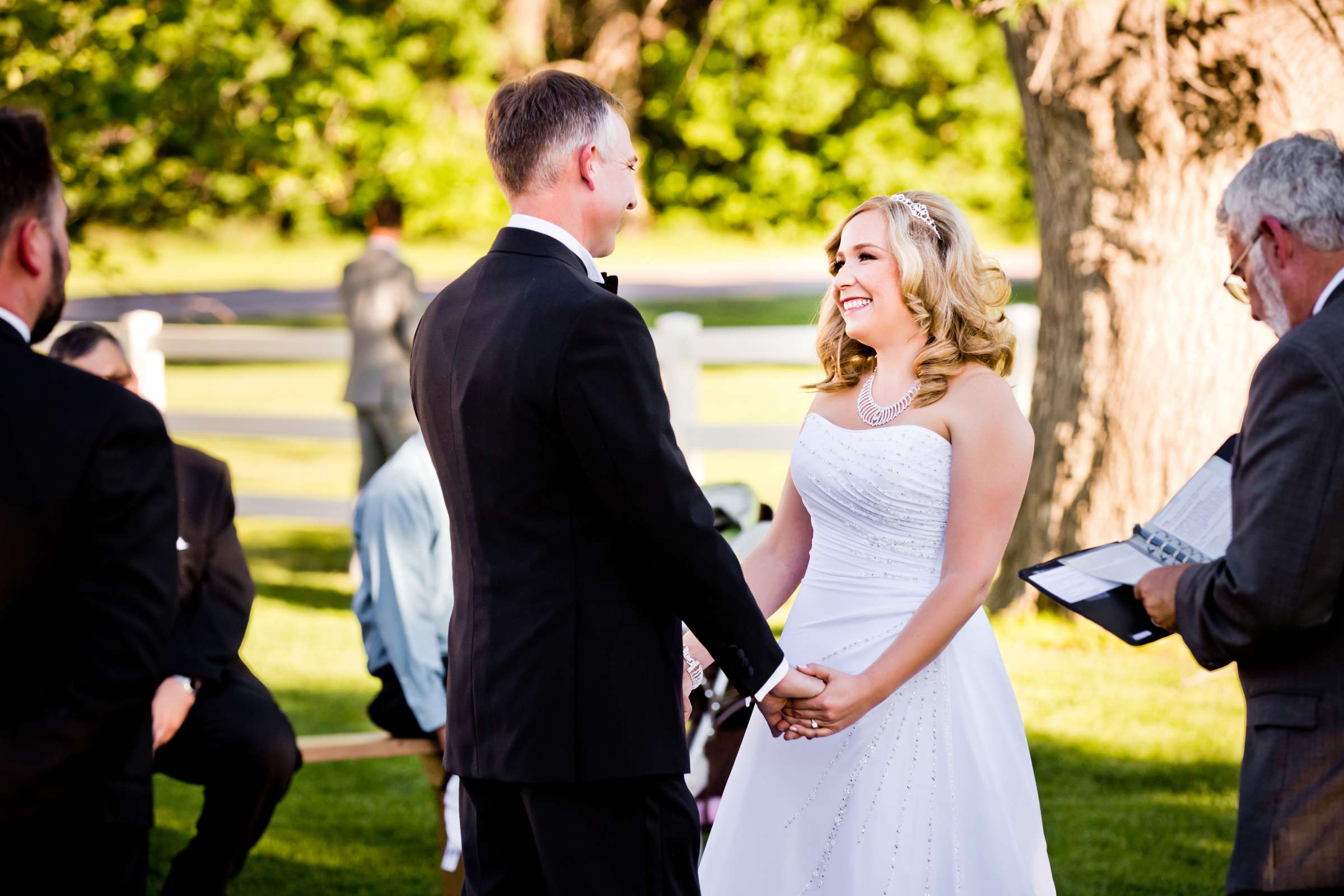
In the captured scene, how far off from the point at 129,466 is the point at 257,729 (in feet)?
8.14

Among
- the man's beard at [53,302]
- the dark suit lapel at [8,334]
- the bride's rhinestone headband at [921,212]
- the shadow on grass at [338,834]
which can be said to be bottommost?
the shadow on grass at [338,834]

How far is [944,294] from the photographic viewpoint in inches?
133

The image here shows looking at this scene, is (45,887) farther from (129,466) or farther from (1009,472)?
(1009,472)

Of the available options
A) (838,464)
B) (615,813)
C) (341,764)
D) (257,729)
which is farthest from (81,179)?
(615,813)

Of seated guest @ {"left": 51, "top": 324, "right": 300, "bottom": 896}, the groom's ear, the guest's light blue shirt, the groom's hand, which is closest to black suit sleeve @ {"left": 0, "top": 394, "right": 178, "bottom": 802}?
the groom's ear

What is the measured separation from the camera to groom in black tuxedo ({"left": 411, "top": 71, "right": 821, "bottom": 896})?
2.55 metres

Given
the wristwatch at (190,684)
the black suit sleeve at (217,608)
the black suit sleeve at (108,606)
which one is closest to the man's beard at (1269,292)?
the black suit sleeve at (108,606)

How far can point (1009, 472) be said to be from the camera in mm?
3201

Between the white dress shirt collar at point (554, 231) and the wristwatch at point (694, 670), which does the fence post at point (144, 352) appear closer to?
the wristwatch at point (694, 670)

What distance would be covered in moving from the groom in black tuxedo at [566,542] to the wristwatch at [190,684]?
1884mm

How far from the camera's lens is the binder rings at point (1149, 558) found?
2.65 metres

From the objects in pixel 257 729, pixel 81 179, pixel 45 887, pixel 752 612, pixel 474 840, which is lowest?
pixel 257 729

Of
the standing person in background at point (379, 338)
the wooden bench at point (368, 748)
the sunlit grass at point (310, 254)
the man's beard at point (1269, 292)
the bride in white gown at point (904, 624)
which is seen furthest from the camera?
the sunlit grass at point (310, 254)

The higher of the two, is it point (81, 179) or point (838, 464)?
point (81, 179)
